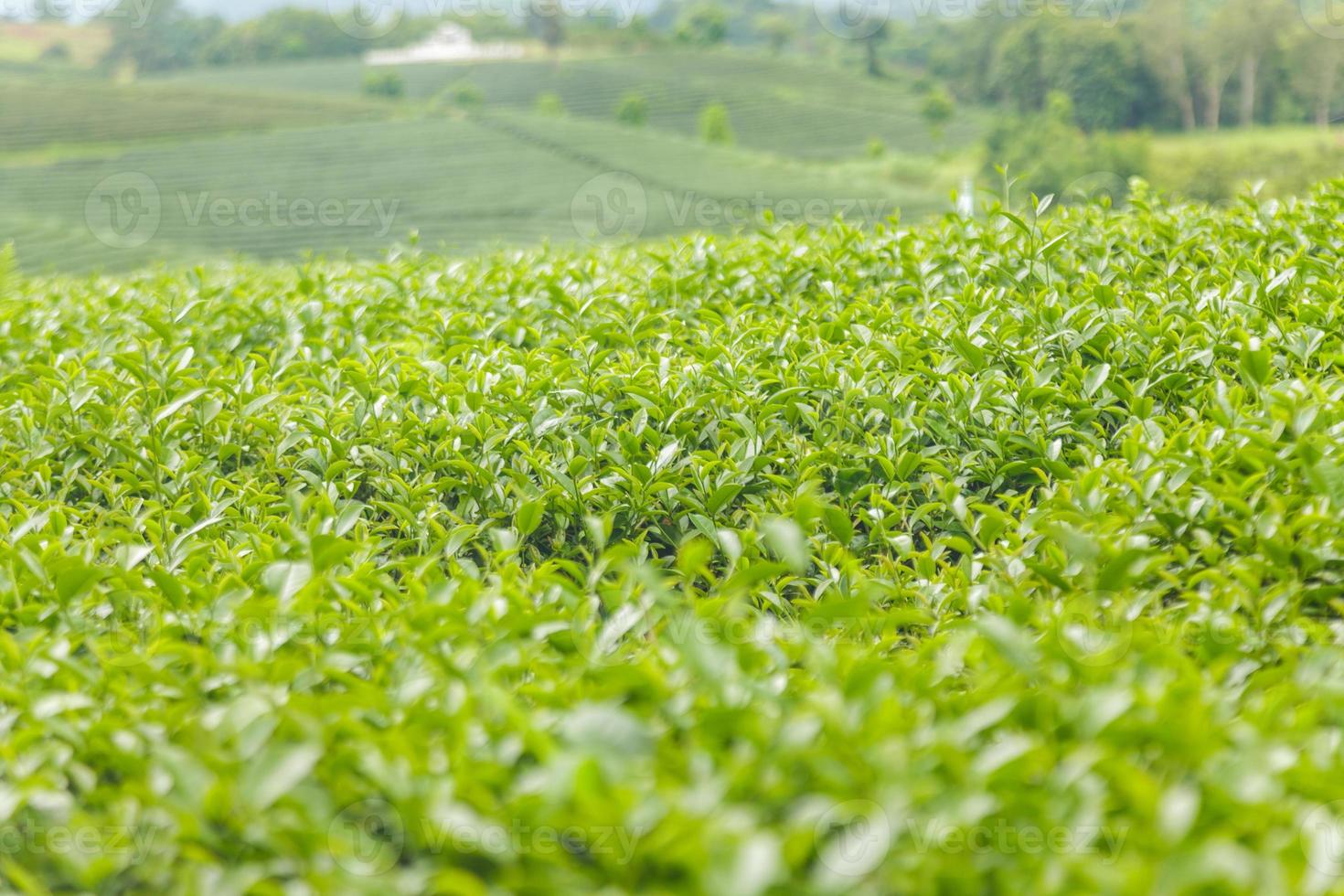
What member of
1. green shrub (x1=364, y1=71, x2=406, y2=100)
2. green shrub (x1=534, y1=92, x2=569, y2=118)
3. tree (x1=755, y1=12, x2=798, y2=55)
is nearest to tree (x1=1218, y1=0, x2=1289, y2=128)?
green shrub (x1=534, y1=92, x2=569, y2=118)

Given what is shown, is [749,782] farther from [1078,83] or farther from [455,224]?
[1078,83]

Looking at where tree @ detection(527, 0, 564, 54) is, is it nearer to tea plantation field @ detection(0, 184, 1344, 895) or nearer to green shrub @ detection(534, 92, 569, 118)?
green shrub @ detection(534, 92, 569, 118)

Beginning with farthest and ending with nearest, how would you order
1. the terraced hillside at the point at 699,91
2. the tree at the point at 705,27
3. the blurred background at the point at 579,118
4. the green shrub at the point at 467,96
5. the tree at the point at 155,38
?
the tree at the point at 705,27, the tree at the point at 155,38, the green shrub at the point at 467,96, the terraced hillside at the point at 699,91, the blurred background at the point at 579,118

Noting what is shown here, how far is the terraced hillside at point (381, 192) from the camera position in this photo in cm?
3312

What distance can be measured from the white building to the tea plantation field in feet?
211

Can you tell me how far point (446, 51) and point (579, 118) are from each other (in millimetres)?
15920

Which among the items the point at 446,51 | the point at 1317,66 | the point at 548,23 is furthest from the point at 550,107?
the point at 1317,66

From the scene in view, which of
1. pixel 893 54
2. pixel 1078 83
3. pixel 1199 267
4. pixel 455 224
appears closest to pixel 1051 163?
pixel 1078 83

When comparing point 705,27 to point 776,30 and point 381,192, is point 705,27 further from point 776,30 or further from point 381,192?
point 381,192

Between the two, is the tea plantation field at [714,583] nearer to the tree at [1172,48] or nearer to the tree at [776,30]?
the tree at [1172,48]

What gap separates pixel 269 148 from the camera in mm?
40781

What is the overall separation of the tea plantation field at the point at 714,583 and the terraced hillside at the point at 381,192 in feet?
Answer: 91.0

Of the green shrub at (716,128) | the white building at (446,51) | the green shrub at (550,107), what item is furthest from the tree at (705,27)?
the green shrub at (716,128)

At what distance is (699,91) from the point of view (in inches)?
2406
